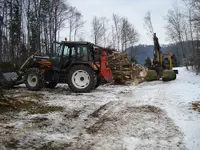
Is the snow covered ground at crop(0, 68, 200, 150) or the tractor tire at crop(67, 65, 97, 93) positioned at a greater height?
the tractor tire at crop(67, 65, 97, 93)

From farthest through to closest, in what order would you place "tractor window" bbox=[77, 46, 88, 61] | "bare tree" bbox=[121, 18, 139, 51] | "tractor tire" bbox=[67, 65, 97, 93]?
"bare tree" bbox=[121, 18, 139, 51]
"tractor window" bbox=[77, 46, 88, 61]
"tractor tire" bbox=[67, 65, 97, 93]

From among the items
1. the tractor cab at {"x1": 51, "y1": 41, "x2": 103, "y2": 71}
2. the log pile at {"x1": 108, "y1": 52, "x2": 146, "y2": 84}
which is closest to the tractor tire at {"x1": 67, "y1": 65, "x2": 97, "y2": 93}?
the tractor cab at {"x1": 51, "y1": 41, "x2": 103, "y2": 71}

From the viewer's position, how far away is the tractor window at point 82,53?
10.8 metres

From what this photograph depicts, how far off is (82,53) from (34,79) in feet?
8.64

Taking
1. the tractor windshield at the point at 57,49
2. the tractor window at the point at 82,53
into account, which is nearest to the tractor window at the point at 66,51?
the tractor windshield at the point at 57,49

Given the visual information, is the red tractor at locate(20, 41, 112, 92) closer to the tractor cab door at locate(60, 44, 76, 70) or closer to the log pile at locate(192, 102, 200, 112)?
the tractor cab door at locate(60, 44, 76, 70)

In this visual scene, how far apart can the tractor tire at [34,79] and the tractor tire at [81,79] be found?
1.45m

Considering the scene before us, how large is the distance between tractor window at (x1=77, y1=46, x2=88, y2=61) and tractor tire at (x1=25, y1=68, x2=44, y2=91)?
79.2 inches

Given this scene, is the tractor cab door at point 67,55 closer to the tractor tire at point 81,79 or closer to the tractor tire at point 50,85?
the tractor tire at point 81,79

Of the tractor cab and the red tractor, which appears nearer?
the red tractor

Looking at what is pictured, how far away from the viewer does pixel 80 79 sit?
1059 centimetres

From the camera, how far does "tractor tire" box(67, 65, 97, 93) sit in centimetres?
1041

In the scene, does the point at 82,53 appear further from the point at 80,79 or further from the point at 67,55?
the point at 80,79

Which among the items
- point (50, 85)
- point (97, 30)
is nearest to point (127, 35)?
point (97, 30)
